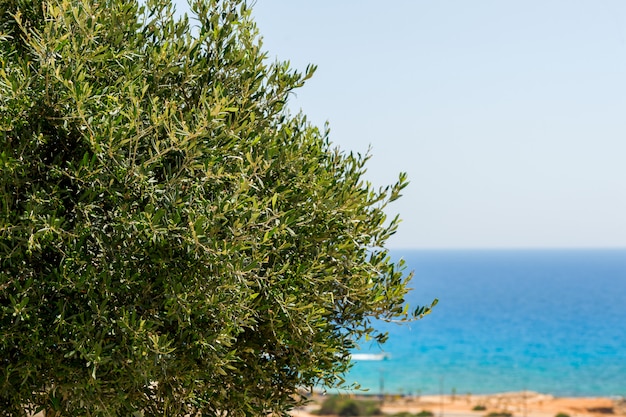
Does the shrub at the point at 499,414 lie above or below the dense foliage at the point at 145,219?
below

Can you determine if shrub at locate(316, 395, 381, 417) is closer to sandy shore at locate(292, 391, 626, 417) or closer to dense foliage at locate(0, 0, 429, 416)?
sandy shore at locate(292, 391, 626, 417)

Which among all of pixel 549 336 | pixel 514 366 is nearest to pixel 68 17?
pixel 514 366

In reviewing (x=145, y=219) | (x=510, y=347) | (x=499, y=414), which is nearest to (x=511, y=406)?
(x=499, y=414)

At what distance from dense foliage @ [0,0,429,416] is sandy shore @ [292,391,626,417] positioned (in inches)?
1852

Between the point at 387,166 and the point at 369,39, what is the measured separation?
28.9 metres

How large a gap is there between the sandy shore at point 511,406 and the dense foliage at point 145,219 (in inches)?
1852

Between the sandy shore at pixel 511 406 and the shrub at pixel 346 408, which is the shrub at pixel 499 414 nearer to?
the sandy shore at pixel 511 406

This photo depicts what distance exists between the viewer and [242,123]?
318 inches

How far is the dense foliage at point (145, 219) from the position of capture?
265 inches

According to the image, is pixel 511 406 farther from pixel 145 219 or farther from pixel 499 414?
pixel 145 219

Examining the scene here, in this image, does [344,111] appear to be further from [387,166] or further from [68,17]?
[68,17]

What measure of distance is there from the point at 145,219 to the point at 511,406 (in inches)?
2522

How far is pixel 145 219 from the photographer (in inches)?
261

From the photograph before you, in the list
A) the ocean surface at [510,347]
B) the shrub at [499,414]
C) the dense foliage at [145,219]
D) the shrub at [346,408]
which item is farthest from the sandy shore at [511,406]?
the dense foliage at [145,219]
